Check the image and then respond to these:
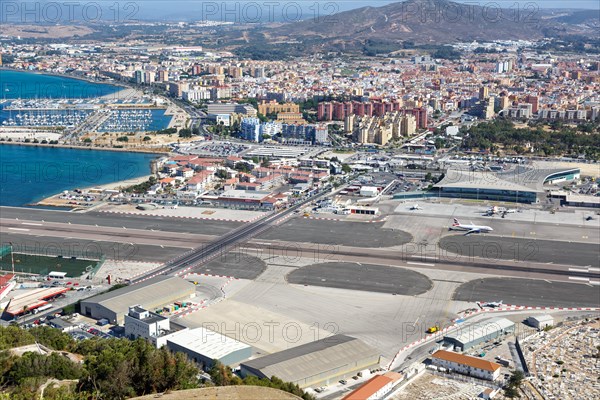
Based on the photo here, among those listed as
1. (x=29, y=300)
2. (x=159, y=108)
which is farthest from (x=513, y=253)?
(x=159, y=108)

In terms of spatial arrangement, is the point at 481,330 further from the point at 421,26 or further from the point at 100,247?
the point at 421,26

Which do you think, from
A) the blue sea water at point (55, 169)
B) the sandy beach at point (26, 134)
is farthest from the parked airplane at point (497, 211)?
the sandy beach at point (26, 134)

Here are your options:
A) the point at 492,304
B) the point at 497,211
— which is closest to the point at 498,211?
the point at 497,211

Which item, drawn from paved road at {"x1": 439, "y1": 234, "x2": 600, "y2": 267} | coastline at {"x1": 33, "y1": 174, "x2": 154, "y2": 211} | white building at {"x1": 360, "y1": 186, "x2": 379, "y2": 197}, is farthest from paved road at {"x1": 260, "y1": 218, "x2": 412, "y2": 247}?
coastline at {"x1": 33, "y1": 174, "x2": 154, "y2": 211}

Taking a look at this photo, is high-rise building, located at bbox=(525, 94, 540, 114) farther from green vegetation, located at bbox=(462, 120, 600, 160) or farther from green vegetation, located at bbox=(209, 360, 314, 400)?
green vegetation, located at bbox=(209, 360, 314, 400)

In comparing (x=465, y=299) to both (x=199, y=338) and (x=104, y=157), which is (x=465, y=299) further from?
(x=104, y=157)
